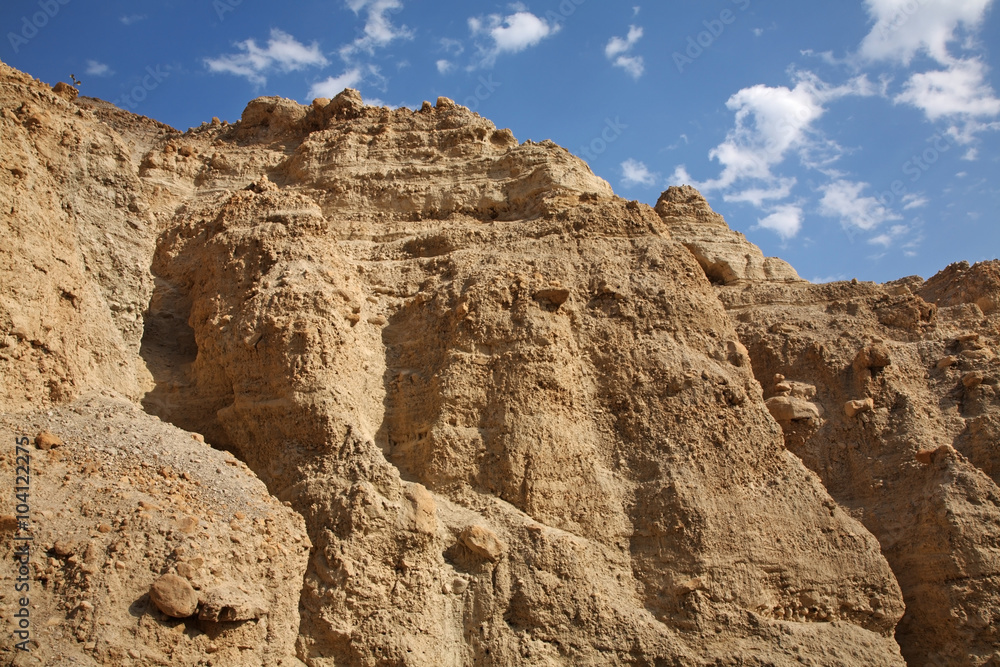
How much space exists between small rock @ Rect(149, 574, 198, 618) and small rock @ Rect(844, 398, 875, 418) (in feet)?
38.5

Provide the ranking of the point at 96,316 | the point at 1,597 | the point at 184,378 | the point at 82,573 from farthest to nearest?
the point at 184,378, the point at 96,316, the point at 82,573, the point at 1,597

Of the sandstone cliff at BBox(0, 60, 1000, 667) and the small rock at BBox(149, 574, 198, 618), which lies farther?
the sandstone cliff at BBox(0, 60, 1000, 667)

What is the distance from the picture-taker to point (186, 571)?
7.48 metres

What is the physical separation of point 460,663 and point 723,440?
5045 millimetres

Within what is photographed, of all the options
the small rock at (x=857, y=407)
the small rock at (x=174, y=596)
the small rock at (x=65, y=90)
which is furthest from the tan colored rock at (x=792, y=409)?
the small rock at (x=65, y=90)

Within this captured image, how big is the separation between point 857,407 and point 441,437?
8284 millimetres

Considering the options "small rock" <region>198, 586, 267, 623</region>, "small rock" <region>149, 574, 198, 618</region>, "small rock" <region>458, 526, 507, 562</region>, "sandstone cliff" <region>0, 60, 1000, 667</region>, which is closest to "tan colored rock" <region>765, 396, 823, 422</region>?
"sandstone cliff" <region>0, 60, 1000, 667</region>

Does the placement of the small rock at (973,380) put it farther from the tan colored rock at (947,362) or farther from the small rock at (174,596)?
the small rock at (174,596)

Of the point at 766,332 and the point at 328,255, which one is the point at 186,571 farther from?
the point at 766,332

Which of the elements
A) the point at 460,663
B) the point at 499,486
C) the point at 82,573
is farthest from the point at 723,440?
the point at 82,573

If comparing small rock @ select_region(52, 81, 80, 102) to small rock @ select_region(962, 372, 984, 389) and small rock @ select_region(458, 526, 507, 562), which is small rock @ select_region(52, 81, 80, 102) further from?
small rock @ select_region(962, 372, 984, 389)

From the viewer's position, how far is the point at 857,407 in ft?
47.3

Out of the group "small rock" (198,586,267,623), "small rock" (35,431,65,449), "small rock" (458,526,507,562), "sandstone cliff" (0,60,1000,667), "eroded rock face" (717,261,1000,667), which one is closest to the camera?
"small rock" (198,586,267,623)

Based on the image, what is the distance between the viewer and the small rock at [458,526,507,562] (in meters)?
9.50
